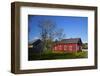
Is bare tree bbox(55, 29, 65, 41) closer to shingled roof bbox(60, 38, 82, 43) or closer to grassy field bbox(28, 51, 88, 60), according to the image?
shingled roof bbox(60, 38, 82, 43)

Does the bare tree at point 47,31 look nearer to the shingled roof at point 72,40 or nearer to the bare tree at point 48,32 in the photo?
the bare tree at point 48,32

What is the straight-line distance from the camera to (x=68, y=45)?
210 cm

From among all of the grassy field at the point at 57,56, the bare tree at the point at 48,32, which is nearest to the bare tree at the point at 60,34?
the bare tree at the point at 48,32

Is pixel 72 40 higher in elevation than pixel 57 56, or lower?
higher

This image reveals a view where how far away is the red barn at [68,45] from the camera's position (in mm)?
2057

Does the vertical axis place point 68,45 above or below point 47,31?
below

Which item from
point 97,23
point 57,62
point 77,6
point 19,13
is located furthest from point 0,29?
point 97,23

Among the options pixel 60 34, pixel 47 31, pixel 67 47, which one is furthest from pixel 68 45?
pixel 47 31

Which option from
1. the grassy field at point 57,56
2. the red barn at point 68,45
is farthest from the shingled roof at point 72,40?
the grassy field at point 57,56

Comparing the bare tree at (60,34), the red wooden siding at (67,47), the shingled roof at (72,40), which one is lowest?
the red wooden siding at (67,47)

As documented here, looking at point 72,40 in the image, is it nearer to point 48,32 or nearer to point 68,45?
point 68,45

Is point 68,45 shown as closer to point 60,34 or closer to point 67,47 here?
point 67,47

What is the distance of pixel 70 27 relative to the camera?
2.11m

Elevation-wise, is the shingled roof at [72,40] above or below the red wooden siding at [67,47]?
above
